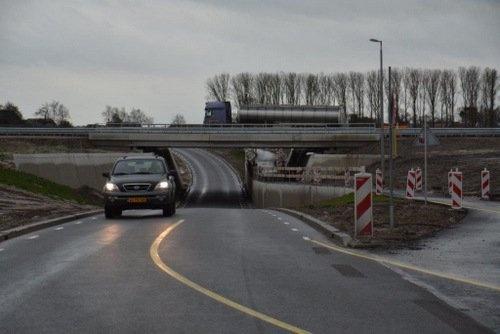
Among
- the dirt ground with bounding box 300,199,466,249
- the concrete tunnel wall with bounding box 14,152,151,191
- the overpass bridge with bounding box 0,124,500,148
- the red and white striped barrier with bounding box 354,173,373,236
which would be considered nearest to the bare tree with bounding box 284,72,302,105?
the overpass bridge with bounding box 0,124,500,148

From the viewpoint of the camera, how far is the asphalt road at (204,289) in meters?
7.56

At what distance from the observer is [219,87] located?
138m

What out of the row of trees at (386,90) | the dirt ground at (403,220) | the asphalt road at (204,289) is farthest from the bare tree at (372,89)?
the asphalt road at (204,289)

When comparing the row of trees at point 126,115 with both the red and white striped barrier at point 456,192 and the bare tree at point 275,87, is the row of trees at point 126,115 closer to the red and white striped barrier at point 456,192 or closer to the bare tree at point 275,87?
the bare tree at point 275,87

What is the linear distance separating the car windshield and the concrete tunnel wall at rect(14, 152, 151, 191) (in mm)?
25032

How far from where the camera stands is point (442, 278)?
10.9 metres

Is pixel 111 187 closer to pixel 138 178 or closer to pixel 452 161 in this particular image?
pixel 138 178

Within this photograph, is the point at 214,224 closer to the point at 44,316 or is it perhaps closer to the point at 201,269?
the point at 201,269

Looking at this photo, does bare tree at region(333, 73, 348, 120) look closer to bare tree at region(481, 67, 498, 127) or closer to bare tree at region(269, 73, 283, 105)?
bare tree at region(269, 73, 283, 105)

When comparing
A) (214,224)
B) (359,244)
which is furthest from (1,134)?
(359,244)

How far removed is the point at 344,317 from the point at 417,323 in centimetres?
71

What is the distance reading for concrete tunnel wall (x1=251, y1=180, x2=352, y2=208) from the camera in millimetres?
46531

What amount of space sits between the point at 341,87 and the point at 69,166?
76276 millimetres

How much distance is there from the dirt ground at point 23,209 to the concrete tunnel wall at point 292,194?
48.6ft
